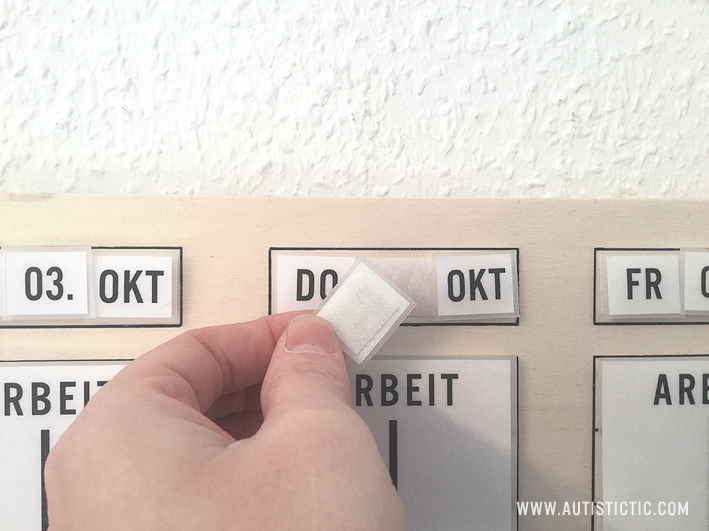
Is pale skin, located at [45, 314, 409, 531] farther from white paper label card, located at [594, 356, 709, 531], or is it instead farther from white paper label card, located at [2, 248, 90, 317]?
white paper label card, located at [594, 356, 709, 531]

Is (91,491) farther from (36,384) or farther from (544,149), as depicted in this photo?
(544,149)

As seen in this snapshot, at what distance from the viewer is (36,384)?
1.25 ft

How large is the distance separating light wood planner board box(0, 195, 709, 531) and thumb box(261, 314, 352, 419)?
7 centimetres

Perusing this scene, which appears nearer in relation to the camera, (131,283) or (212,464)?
(212,464)

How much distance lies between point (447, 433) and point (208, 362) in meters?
0.23

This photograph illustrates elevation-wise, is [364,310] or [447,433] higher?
[364,310]

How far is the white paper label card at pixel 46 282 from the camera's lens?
376mm

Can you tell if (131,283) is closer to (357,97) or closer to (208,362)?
(208,362)

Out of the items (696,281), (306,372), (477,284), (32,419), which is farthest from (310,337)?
(696,281)

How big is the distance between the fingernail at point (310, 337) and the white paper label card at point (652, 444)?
27 cm

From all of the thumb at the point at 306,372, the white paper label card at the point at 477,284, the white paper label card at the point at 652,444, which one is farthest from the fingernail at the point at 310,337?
the white paper label card at the point at 652,444

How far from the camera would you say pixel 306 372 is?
0.31m

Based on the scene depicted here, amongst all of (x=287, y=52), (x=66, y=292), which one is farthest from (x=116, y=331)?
(x=287, y=52)

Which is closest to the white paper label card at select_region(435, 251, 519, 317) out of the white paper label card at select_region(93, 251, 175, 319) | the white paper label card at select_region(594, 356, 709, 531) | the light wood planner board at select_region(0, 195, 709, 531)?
the light wood planner board at select_region(0, 195, 709, 531)
